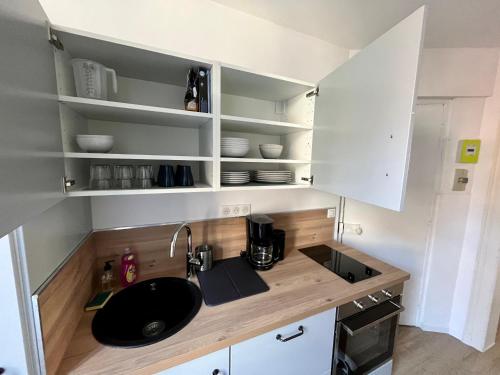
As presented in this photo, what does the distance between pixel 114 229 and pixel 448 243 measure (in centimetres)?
247

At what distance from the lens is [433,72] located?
1.51 metres

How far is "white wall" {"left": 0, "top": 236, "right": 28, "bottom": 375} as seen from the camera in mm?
477

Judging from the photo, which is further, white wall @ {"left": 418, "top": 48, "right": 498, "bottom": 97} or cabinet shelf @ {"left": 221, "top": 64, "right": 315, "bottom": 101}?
white wall @ {"left": 418, "top": 48, "right": 498, "bottom": 97}

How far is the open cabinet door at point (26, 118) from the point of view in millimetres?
354

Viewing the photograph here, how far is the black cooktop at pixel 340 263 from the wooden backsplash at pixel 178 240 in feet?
0.50


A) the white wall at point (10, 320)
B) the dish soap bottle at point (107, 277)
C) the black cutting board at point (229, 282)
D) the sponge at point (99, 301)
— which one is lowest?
the black cutting board at point (229, 282)

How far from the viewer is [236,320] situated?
800 millimetres

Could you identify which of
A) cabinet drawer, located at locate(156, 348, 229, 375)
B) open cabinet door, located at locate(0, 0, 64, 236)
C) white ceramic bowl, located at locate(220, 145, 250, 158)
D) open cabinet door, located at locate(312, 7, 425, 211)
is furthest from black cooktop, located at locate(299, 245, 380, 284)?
open cabinet door, located at locate(0, 0, 64, 236)

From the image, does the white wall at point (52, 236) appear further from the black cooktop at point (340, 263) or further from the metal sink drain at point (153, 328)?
the black cooktop at point (340, 263)

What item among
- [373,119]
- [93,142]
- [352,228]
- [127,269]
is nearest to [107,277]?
[127,269]

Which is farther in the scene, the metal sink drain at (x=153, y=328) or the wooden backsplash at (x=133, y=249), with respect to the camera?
the metal sink drain at (x=153, y=328)

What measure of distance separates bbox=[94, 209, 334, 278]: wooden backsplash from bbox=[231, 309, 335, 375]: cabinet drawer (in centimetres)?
56

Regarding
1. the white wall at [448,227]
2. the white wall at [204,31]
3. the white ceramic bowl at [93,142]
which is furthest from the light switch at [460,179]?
the white ceramic bowl at [93,142]

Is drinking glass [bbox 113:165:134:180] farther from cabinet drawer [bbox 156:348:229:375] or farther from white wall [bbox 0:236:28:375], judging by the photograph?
cabinet drawer [bbox 156:348:229:375]
